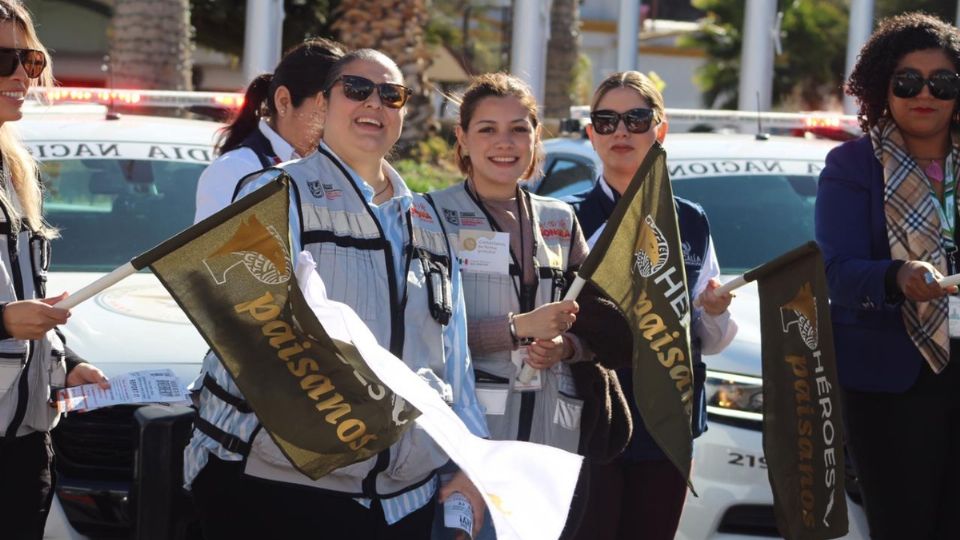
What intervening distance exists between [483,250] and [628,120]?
0.79 metres

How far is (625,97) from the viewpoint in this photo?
467 cm

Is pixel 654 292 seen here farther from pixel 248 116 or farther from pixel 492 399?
pixel 248 116

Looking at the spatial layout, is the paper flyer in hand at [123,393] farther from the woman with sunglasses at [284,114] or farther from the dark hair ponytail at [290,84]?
the dark hair ponytail at [290,84]

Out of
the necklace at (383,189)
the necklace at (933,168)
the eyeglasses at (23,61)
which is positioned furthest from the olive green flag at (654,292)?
the eyeglasses at (23,61)

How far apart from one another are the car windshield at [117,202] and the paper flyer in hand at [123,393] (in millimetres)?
2054

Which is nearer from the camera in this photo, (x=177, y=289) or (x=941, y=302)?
(x=177, y=289)

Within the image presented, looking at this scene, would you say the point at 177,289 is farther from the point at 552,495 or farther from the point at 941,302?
the point at 941,302

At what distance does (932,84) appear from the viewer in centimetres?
439

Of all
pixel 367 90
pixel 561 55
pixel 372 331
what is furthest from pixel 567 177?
pixel 561 55

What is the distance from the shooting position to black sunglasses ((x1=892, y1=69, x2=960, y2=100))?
4367mm

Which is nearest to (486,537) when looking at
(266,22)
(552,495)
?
(552,495)

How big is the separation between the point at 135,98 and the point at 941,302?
14.5 feet

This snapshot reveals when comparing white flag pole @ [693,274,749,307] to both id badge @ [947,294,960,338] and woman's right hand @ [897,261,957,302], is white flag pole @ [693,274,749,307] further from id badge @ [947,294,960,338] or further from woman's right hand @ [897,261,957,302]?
id badge @ [947,294,960,338]

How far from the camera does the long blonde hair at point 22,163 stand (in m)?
Answer: 3.90
